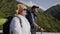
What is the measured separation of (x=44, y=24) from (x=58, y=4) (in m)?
2.50

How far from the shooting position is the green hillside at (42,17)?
15202 mm

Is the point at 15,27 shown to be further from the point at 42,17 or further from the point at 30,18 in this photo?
the point at 42,17

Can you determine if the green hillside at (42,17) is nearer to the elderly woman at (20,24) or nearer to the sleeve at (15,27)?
the elderly woman at (20,24)

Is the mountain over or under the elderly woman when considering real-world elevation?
over

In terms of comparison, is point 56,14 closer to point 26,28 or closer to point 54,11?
point 54,11

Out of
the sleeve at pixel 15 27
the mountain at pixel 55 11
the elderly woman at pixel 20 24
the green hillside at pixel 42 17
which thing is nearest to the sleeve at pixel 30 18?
the elderly woman at pixel 20 24

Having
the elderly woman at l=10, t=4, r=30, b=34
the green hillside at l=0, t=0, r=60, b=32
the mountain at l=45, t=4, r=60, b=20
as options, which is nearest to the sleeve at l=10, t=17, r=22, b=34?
the elderly woman at l=10, t=4, r=30, b=34

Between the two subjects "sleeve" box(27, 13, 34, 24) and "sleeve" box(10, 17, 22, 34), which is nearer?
"sleeve" box(10, 17, 22, 34)

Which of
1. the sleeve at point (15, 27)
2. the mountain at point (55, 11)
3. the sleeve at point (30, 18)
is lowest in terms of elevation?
the sleeve at point (15, 27)

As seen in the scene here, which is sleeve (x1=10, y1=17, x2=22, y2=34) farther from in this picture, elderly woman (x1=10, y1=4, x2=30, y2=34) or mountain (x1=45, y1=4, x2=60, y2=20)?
mountain (x1=45, y1=4, x2=60, y2=20)

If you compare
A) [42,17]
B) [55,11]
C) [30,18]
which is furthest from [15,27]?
[55,11]

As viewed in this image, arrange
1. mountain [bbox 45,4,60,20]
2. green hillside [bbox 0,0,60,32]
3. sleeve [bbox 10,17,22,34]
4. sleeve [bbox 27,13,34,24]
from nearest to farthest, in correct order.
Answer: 1. sleeve [bbox 10,17,22,34]
2. sleeve [bbox 27,13,34,24]
3. green hillside [bbox 0,0,60,32]
4. mountain [bbox 45,4,60,20]

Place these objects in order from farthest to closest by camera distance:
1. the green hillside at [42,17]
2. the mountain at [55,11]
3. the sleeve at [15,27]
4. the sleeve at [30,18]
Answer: the mountain at [55,11] → the green hillside at [42,17] → the sleeve at [30,18] → the sleeve at [15,27]

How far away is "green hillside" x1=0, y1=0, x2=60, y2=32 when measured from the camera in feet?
49.9
